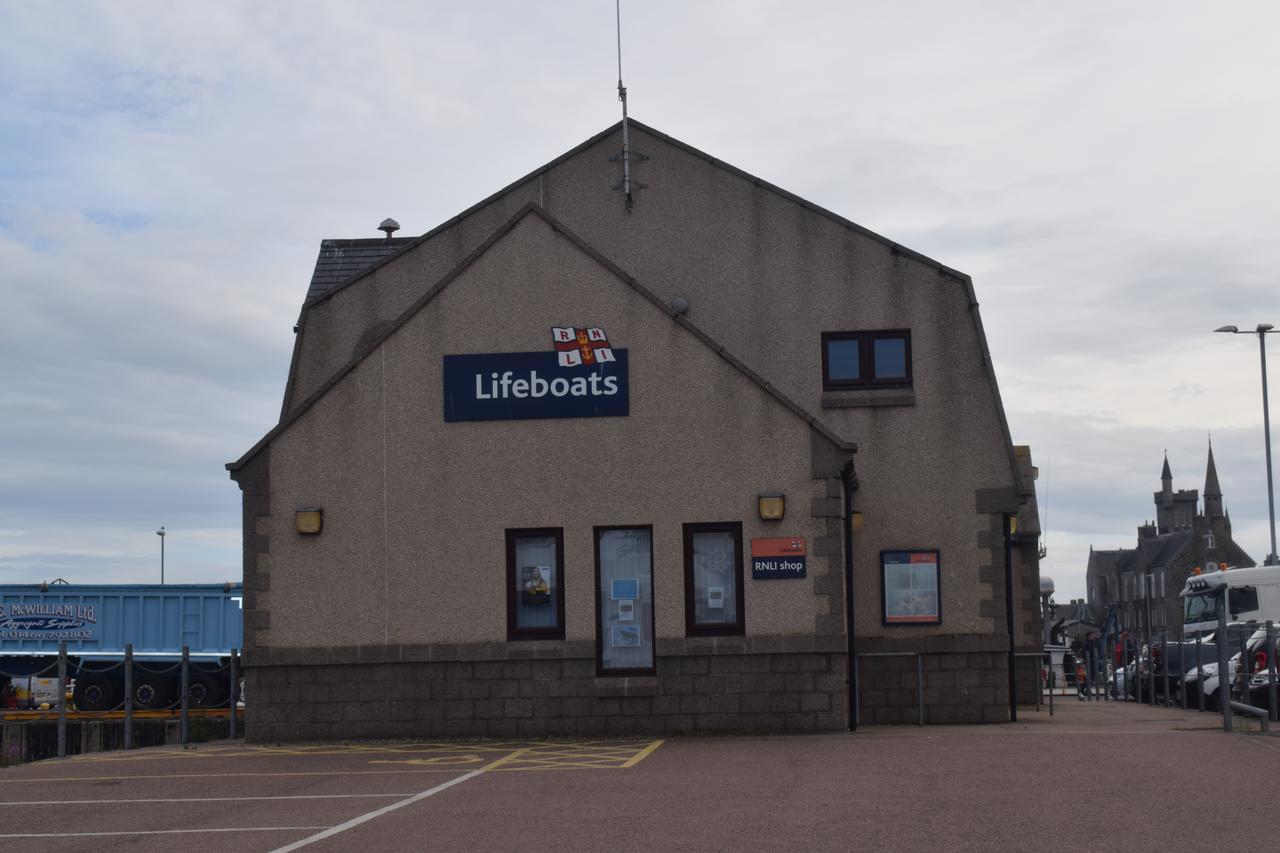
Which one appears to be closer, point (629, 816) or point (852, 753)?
point (629, 816)

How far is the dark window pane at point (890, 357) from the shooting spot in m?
22.8

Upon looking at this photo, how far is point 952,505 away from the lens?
22234 mm

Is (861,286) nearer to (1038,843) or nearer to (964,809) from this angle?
(964,809)

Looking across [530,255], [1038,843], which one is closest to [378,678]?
[530,255]

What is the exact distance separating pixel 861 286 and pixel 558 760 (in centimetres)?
984

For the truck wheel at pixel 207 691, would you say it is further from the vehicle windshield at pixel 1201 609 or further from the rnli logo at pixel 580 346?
the vehicle windshield at pixel 1201 609

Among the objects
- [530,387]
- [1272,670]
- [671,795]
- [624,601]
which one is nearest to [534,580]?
[624,601]

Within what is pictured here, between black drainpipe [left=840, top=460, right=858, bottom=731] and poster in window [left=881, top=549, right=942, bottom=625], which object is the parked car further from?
black drainpipe [left=840, top=460, right=858, bottom=731]

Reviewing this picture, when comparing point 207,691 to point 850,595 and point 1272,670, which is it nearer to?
point 850,595

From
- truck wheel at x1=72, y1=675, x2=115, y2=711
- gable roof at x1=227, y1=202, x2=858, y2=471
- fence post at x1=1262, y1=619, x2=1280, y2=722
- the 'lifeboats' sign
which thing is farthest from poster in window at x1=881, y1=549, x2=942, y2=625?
the 'lifeboats' sign

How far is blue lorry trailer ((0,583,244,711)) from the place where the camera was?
34.4m

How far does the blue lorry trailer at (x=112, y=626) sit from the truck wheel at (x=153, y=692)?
0.90 meters

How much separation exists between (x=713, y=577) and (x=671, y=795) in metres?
6.72

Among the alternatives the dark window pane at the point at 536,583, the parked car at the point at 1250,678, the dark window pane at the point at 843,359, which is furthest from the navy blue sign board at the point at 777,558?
the parked car at the point at 1250,678
